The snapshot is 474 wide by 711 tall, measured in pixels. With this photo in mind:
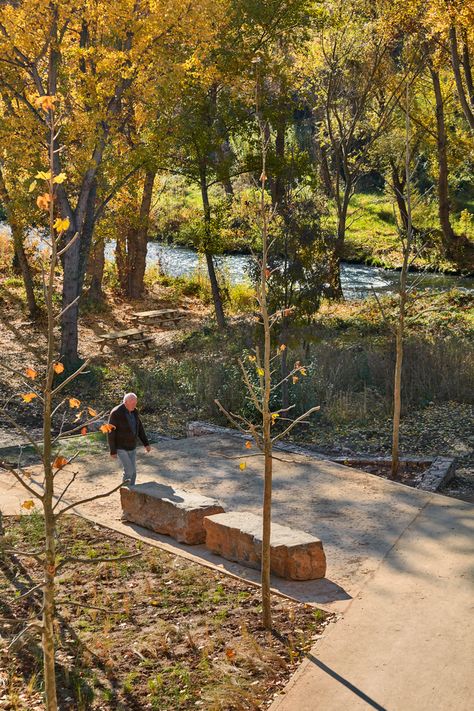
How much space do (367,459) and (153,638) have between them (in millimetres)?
6185

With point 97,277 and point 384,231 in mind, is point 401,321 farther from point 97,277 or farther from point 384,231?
point 384,231

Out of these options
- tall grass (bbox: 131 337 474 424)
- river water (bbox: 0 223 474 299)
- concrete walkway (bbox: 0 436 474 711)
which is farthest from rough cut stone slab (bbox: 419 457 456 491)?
river water (bbox: 0 223 474 299)

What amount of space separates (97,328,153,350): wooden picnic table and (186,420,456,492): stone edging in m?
7.56

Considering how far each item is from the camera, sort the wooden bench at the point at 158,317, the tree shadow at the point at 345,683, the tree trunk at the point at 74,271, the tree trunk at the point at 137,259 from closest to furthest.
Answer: the tree shadow at the point at 345,683 → the tree trunk at the point at 74,271 → the wooden bench at the point at 158,317 → the tree trunk at the point at 137,259

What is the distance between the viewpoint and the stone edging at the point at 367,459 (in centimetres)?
1243

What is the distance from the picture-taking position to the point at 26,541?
1016 cm

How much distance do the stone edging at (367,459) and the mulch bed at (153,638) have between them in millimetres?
4152

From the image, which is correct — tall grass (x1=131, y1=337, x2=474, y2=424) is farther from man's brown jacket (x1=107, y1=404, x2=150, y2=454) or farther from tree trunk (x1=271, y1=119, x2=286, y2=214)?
man's brown jacket (x1=107, y1=404, x2=150, y2=454)

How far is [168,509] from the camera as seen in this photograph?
1059 cm

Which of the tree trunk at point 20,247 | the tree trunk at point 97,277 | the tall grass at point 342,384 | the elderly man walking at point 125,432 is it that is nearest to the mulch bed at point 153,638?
the elderly man walking at point 125,432

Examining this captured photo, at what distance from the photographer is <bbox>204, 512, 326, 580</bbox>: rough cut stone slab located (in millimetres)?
9234

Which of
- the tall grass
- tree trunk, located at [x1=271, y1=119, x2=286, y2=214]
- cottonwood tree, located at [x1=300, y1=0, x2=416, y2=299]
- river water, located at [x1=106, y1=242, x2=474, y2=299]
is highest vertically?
cottonwood tree, located at [x1=300, y1=0, x2=416, y2=299]

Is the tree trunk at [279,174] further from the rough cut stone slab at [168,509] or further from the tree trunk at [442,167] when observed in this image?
the rough cut stone slab at [168,509]

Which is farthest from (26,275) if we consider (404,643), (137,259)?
(404,643)
